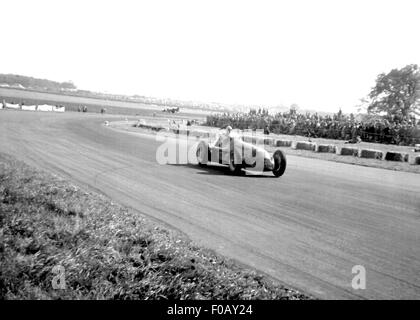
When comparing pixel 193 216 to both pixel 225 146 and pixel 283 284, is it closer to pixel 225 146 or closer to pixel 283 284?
pixel 283 284

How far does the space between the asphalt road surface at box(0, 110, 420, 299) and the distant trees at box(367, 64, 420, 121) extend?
29624 millimetres

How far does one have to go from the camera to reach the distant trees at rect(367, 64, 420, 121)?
124ft

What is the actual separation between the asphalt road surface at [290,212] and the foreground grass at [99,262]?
0.74 metres

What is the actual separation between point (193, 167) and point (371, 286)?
816 centimetres

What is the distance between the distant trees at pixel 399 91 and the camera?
37656 mm

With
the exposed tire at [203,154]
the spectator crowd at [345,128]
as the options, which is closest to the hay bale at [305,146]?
the spectator crowd at [345,128]

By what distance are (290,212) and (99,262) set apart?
445 cm

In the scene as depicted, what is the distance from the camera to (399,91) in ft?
127

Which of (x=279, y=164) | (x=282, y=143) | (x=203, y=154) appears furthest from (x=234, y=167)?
(x=282, y=143)

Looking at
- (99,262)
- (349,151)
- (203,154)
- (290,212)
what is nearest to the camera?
(99,262)

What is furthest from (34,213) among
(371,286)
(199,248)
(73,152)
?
(73,152)

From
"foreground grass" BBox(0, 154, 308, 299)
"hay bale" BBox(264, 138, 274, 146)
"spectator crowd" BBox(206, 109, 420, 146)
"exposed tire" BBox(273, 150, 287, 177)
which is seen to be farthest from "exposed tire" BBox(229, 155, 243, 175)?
"spectator crowd" BBox(206, 109, 420, 146)

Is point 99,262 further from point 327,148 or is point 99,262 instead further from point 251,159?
point 327,148
